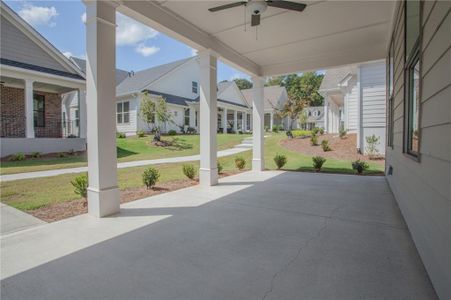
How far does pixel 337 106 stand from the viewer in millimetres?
21797

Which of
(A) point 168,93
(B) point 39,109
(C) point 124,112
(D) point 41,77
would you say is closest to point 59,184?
(D) point 41,77

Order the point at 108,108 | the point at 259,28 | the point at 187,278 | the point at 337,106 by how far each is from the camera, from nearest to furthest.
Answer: the point at 187,278, the point at 108,108, the point at 259,28, the point at 337,106

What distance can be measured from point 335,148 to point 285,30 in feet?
27.9

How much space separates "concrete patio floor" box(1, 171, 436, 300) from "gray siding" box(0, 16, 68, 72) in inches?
447

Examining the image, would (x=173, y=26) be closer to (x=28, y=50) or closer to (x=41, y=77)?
(x=41, y=77)

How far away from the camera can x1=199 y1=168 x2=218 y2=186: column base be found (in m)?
6.33

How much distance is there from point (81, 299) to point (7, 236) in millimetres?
1975

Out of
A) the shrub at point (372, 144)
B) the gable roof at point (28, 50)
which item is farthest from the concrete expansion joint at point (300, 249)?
the gable roof at point (28, 50)

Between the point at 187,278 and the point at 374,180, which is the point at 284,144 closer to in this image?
the point at 374,180

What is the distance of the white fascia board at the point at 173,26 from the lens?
171 inches

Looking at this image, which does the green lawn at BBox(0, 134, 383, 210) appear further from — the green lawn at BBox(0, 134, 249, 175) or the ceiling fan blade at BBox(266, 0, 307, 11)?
the ceiling fan blade at BBox(266, 0, 307, 11)

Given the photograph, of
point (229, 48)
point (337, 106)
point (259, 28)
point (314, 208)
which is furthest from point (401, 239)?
point (337, 106)

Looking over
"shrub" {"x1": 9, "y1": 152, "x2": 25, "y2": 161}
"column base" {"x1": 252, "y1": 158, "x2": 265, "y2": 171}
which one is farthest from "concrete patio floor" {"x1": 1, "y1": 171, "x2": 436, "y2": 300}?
"shrub" {"x1": 9, "y1": 152, "x2": 25, "y2": 161}

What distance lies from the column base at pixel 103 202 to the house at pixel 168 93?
1458 centimetres
